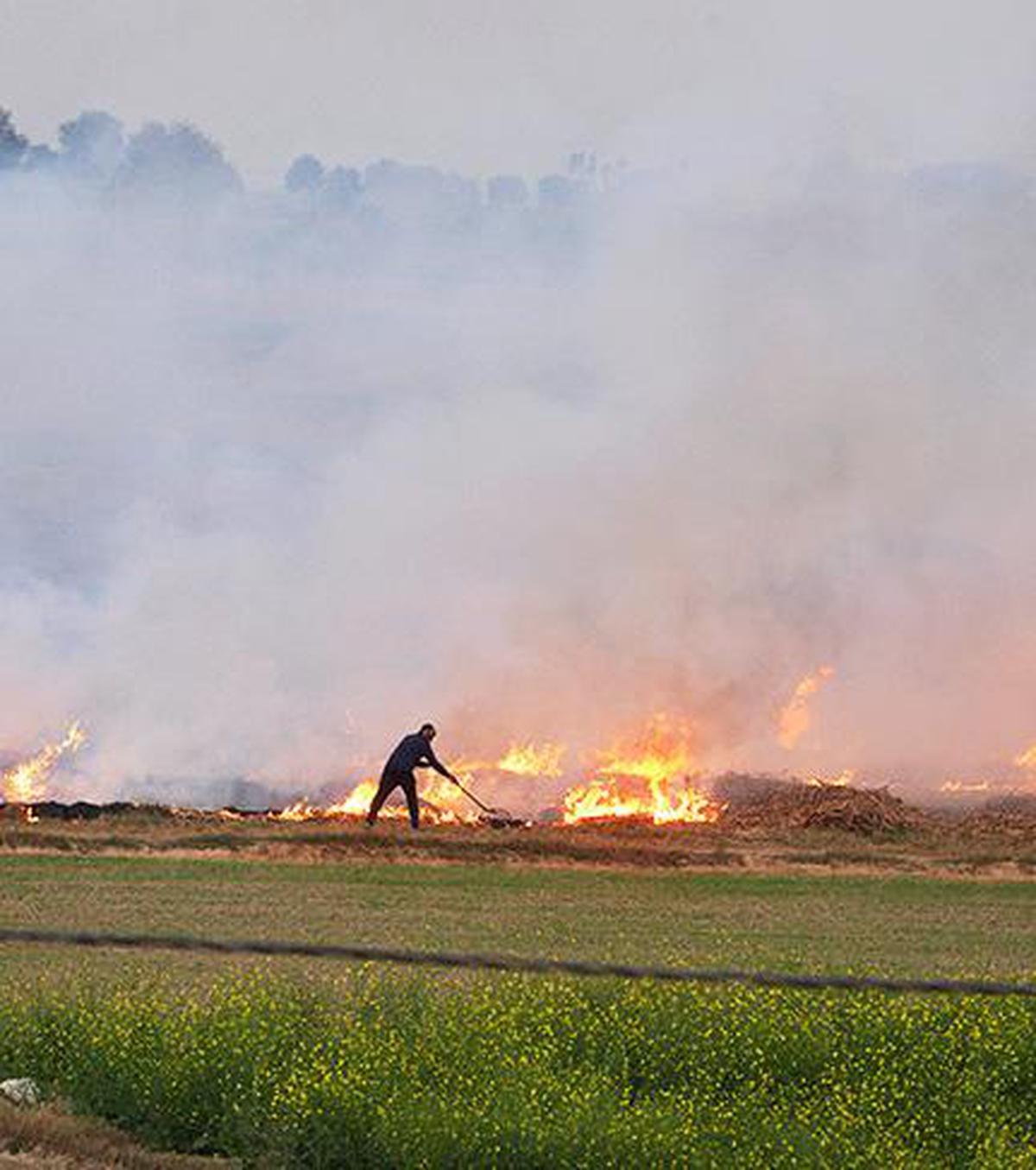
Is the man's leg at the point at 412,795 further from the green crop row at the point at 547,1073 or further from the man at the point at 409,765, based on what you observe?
the green crop row at the point at 547,1073

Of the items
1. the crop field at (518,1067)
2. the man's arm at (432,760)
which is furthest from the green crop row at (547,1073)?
the man's arm at (432,760)

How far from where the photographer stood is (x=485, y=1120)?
11055mm

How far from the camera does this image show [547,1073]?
1225cm

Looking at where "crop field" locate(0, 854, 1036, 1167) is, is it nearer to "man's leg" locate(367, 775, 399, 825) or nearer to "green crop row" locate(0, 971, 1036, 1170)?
"green crop row" locate(0, 971, 1036, 1170)

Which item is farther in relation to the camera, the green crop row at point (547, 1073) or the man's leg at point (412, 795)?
the man's leg at point (412, 795)

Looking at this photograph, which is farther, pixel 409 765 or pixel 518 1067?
pixel 409 765

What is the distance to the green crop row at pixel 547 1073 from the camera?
1111 cm

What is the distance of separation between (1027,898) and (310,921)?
1262 cm

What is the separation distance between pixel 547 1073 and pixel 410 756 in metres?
24.1

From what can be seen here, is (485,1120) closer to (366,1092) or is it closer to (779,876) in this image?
(366,1092)

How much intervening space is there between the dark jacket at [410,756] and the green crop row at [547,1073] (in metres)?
20.8

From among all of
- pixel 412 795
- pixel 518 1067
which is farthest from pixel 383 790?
pixel 518 1067

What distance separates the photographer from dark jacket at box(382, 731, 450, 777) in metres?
35.9

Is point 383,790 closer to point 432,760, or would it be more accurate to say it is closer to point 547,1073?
point 432,760
